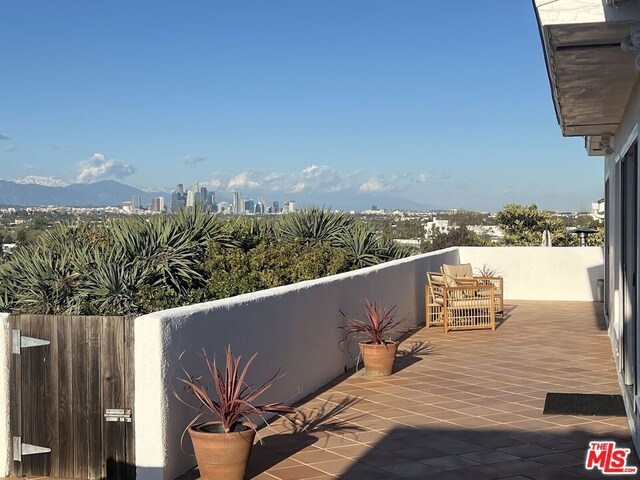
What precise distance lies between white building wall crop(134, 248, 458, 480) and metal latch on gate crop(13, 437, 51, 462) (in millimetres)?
799

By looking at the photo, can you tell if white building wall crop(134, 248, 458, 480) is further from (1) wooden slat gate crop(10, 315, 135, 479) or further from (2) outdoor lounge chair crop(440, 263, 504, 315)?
(2) outdoor lounge chair crop(440, 263, 504, 315)

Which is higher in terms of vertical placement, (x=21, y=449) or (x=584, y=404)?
(x=21, y=449)

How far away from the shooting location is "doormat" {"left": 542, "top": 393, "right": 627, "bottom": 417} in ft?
22.2

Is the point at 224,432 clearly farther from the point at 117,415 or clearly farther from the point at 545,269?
the point at 545,269

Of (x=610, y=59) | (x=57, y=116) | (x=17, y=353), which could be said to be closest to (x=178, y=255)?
(x=17, y=353)

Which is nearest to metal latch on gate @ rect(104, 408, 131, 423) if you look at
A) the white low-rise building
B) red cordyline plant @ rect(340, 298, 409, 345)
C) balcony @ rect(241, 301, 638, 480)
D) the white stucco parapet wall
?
the white stucco parapet wall

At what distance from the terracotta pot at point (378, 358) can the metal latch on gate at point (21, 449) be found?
391cm

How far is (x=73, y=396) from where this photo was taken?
5234mm

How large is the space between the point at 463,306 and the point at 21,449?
7.98 metres

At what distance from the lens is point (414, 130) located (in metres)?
49.9

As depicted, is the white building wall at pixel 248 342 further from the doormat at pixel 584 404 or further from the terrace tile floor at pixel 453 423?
the doormat at pixel 584 404

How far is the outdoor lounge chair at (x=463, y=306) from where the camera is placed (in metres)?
12.1

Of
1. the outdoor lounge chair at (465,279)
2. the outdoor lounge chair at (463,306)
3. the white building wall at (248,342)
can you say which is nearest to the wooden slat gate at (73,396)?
the white building wall at (248,342)

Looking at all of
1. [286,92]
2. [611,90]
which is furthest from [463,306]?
[286,92]
